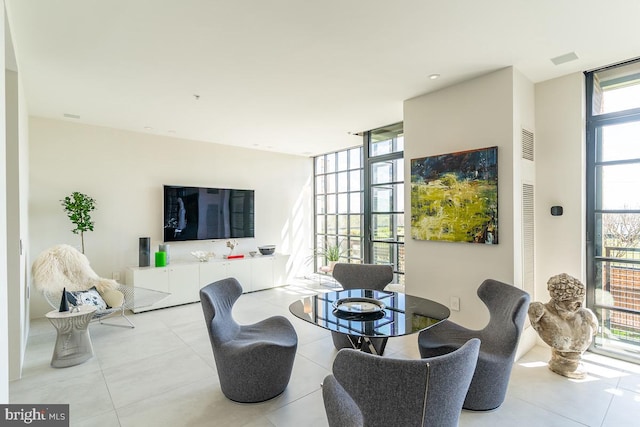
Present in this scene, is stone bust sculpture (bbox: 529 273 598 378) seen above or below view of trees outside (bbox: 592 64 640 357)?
below

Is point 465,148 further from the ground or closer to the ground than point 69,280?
further from the ground

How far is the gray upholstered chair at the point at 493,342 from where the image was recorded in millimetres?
2293

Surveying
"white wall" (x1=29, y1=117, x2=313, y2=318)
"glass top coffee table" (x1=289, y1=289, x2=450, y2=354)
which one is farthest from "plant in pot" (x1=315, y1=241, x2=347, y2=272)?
"glass top coffee table" (x1=289, y1=289, x2=450, y2=354)

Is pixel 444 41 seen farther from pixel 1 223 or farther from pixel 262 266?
pixel 262 266

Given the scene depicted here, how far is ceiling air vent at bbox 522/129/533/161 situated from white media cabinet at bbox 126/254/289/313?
14.7ft

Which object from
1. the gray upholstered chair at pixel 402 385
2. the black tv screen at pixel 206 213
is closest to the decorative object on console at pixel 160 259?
the black tv screen at pixel 206 213

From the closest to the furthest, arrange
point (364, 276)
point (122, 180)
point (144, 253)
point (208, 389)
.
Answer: point (208, 389) → point (364, 276) → point (144, 253) → point (122, 180)

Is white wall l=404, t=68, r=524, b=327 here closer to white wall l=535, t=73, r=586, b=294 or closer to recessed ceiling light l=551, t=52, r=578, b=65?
recessed ceiling light l=551, t=52, r=578, b=65

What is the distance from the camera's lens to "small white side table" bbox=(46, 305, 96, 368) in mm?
3115

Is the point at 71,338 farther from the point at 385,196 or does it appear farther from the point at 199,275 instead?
the point at 385,196

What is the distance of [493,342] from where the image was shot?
2.51m

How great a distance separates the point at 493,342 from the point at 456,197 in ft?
4.95

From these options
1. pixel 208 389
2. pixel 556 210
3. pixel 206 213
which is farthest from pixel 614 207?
pixel 206 213

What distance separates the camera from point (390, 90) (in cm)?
368
